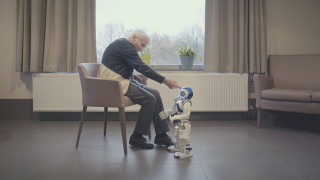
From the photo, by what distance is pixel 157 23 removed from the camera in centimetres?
411

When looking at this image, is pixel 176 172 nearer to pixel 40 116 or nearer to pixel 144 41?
pixel 144 41

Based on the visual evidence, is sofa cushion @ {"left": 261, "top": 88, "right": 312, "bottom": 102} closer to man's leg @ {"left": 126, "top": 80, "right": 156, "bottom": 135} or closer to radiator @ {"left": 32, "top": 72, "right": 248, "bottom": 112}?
radiator @ {"left": 32, "top": 72, "right": 248, "bottom": 112}

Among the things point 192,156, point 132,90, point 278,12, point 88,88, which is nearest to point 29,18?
point 88,88

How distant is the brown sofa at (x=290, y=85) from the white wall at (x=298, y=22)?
378 mm

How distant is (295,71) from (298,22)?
0.74 metres

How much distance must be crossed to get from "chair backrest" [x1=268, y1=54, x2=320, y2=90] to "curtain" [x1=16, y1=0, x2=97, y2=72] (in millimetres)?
2203

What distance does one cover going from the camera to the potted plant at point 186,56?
3939mm

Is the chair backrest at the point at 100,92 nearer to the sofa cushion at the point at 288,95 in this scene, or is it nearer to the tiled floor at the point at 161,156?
the tiled floor at the point at 161,156

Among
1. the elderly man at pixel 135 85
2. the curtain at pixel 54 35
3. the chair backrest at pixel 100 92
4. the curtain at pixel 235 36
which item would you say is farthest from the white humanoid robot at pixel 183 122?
the curtain at pixel 54 35

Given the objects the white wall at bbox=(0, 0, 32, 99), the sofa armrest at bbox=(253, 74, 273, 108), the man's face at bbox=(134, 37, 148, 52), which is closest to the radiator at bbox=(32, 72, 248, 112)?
the white wall at bbox=(0, 0, 32, 99)

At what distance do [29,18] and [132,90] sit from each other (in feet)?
6.59

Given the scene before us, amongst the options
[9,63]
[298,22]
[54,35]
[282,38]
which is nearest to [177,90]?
[282,38]

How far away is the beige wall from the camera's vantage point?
13.0ft

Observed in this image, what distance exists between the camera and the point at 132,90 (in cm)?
255
